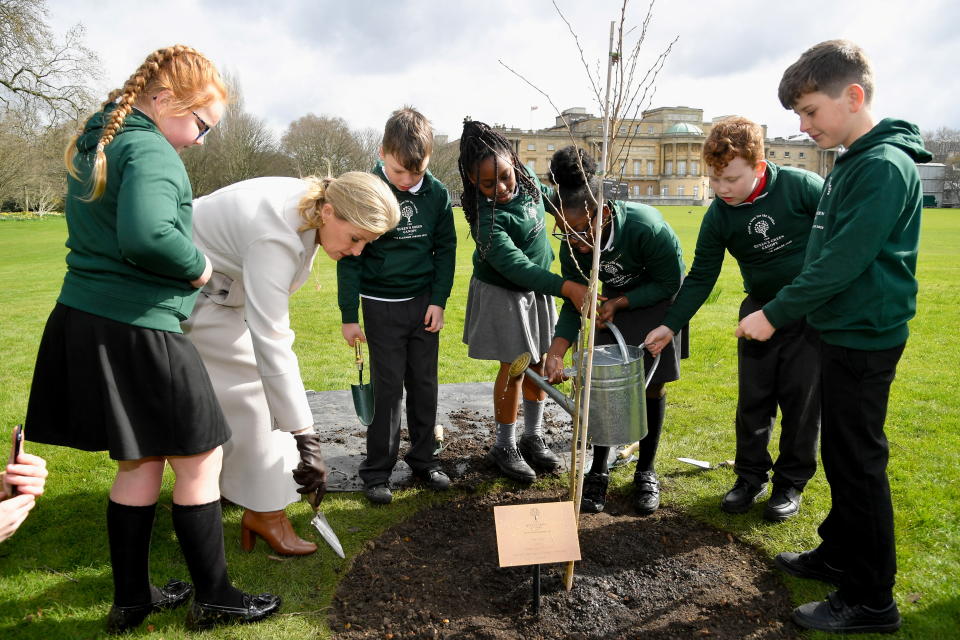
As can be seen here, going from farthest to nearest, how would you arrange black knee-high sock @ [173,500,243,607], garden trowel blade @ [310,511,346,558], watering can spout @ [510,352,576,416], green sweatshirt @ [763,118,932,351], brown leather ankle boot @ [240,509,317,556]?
1. brown leather ankle boot @ [240,509,317,556]
2. garden trowel blade @ [310,511,346,558]
3. watering can spout @ [510,352,576,416]
4. black knee-high sock @ [173,500,243,607]
5. green sweatshirt @ [763,118,932,351]

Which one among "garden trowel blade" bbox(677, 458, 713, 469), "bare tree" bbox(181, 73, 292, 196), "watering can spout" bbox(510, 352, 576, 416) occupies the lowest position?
"garden trowel blade" bbox(677, 458, 713, 469)

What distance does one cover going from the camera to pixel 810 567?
9.21 feet

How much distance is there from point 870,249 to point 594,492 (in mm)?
1813

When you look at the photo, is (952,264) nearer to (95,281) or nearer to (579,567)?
(579,567)

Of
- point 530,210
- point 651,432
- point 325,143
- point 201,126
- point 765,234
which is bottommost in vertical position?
point 651,432

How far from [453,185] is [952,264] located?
3498cm

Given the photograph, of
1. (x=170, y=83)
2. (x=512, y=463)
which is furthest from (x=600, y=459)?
(x=170, y=83)

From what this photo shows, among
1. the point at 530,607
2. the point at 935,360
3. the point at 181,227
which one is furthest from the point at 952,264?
the point at 181,227

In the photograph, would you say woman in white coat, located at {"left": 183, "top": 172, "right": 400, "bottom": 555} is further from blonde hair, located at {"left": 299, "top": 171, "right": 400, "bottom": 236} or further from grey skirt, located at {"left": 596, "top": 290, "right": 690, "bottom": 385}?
grey skirt, located at {"left": 596, "top": 290, "right": 690, "bottom": 385}

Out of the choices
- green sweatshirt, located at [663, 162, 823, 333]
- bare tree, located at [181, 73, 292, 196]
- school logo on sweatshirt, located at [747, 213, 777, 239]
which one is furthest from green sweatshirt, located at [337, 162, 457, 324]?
bare tree, located at [181, 73, 292, 196]

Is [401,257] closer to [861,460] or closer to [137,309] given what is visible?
[137,309]

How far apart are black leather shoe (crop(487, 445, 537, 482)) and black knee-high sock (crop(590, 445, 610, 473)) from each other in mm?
439

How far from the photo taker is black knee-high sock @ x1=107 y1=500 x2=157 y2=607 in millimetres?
2258

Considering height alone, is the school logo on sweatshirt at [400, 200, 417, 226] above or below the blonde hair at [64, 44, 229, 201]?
below
